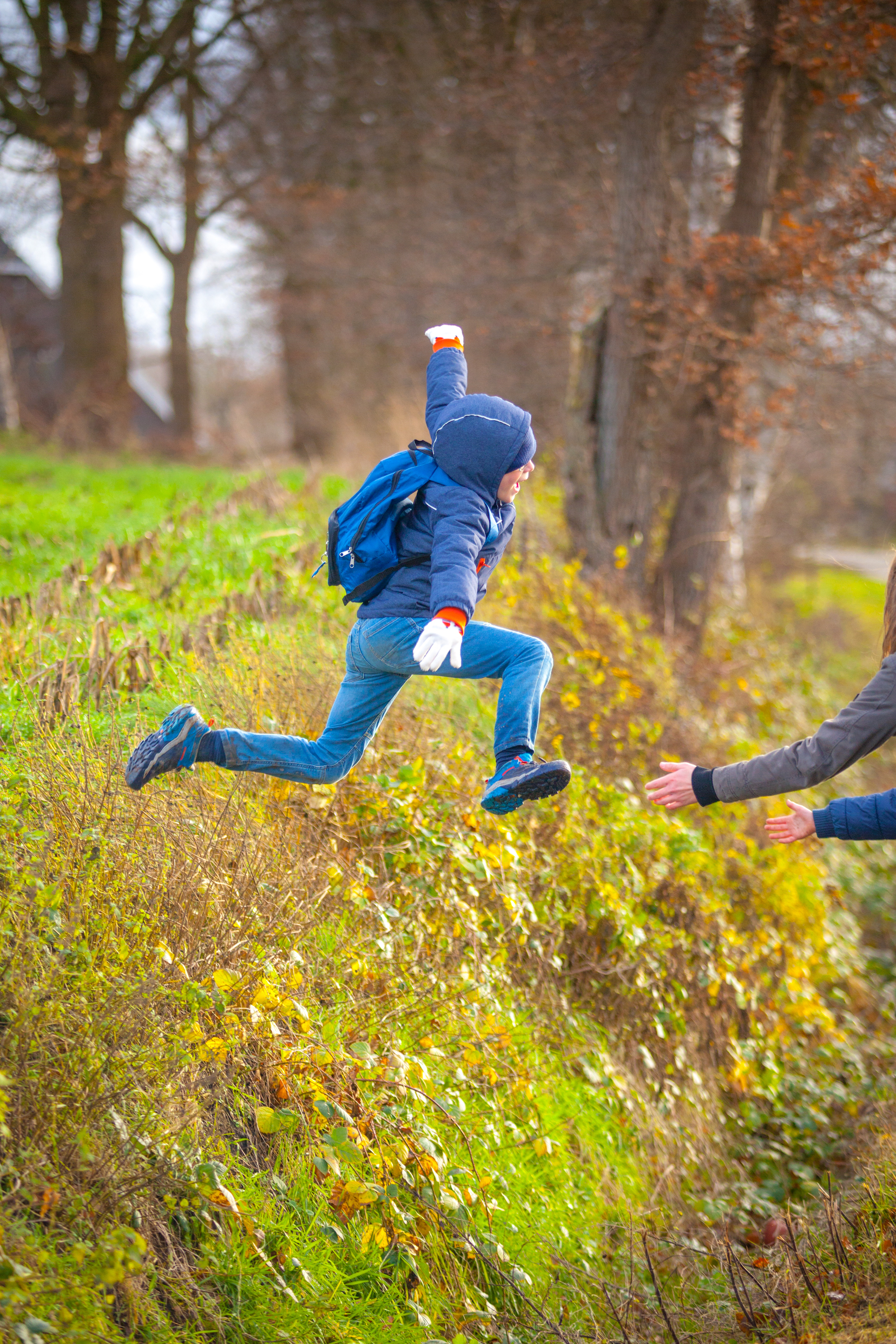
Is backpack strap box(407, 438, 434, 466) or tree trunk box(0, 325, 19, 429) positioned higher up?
tree trunk box(0, 325, 19, 429)

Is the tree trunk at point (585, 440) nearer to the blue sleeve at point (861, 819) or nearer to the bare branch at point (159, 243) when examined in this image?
the blue sleeve at point (861, 819)

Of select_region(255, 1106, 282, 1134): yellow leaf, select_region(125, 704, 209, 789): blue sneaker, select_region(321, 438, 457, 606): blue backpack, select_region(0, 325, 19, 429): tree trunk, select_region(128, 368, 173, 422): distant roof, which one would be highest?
→ select_region(128, 368, 173, 422): distant roof

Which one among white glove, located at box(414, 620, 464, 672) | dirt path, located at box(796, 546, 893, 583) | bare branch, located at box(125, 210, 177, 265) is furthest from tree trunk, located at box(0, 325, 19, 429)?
white glove, located at box(414, 620, 464, 672)

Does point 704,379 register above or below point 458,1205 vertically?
above

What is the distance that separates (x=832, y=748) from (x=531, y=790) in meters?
0.97

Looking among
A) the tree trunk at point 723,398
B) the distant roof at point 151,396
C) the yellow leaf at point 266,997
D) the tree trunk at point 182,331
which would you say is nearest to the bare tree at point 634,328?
the tree trunk at point 723,398

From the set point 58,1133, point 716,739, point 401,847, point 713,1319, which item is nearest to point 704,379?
point 716,739

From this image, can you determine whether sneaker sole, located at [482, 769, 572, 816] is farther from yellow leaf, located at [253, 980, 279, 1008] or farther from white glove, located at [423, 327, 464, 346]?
white glove, located at [423, 327, 464, 346]

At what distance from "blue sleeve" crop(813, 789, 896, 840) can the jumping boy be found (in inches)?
34.0

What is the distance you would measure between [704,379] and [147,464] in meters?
8.60

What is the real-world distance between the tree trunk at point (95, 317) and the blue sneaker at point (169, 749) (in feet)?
45.4

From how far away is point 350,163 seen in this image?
17719 mm

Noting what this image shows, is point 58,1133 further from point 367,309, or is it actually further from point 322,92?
point 322,92

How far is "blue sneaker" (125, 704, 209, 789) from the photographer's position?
3.29 meters
